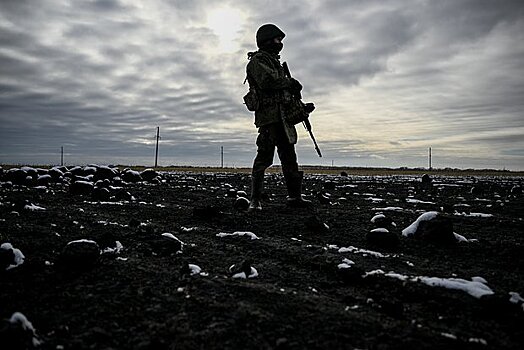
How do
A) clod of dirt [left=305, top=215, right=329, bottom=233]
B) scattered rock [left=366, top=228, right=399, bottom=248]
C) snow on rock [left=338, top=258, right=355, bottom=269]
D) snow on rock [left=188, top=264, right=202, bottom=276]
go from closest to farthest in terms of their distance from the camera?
snow on rock [left=188, top=264, right=202, bottom=276]
snow on rock [left=338, top=258, right=355, bottom=269]
scattered rock [left=366, top=228, right=399, bottom=248]
clod of dirt [left=305, top=215, right=329, bottom=233]

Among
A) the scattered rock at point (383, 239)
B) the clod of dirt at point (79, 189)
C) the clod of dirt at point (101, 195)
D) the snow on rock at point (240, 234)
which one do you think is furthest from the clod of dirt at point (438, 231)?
the clod of dirt at point (79, 189)

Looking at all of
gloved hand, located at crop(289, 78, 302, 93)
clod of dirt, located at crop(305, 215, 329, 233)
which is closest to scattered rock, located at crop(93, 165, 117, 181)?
gloved hand, located at crop(289, 78, 302, 93)

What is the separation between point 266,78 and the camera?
6.55 m

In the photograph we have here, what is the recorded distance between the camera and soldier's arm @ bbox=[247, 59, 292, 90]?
6555 millimetres

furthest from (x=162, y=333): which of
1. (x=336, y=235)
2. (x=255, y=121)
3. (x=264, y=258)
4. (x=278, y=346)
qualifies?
(x=255, y=121)

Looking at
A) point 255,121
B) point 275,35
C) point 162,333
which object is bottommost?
point 162,333

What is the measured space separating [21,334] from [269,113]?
5477 millimetres

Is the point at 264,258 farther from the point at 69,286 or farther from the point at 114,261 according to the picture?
the point at 69,286

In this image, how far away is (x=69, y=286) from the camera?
2.58 m

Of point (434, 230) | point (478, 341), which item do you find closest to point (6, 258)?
point (478, 341)

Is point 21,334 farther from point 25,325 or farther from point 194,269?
point 194,269

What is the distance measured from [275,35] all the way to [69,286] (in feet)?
18.6

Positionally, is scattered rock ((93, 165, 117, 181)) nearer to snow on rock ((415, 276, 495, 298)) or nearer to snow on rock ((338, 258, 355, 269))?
snow on rock ((338, 258, 355, 269))

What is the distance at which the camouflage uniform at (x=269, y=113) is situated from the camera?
6648 millimetres
